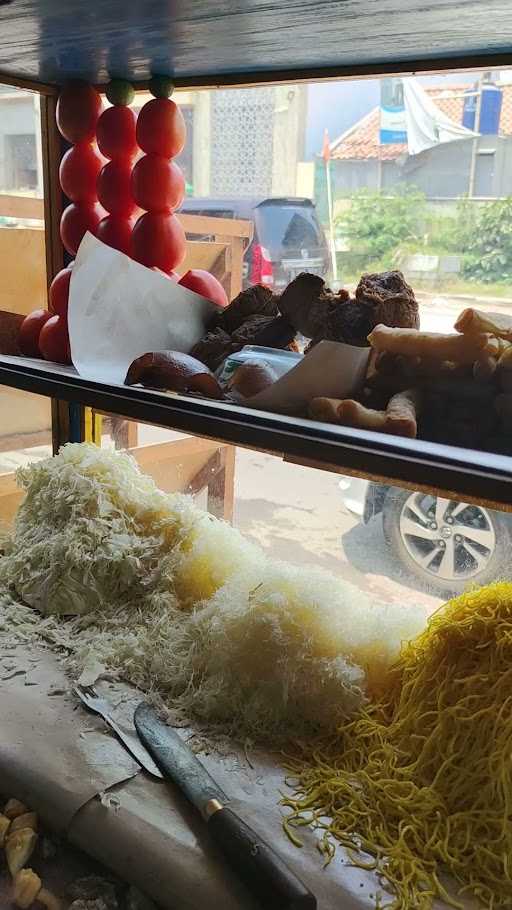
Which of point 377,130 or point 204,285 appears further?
point 377,130

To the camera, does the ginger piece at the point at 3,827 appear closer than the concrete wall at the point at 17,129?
Yes

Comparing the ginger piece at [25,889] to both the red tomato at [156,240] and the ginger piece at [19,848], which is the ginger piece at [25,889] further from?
the red tomato at [156,240]

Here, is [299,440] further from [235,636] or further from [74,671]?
[74,671]

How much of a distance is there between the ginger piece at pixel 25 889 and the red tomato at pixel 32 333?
2.63ft

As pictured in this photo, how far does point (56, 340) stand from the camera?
1.24 m

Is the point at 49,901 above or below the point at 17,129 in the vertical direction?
below

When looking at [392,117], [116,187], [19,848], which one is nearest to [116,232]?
[116,187]

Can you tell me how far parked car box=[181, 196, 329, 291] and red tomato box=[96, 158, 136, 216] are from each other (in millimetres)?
436

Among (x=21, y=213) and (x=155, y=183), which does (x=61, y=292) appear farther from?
(x=21, y=213)

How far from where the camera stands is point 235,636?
3.55 feet

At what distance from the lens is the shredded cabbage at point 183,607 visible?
1.05 meters

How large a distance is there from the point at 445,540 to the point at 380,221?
0.99 m

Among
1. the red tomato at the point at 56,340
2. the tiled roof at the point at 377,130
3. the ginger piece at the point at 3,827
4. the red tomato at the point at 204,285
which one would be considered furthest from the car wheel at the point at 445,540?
the tiled roof at the point at 377,130

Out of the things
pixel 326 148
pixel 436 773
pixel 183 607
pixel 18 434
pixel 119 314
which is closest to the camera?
pixel 436 773
